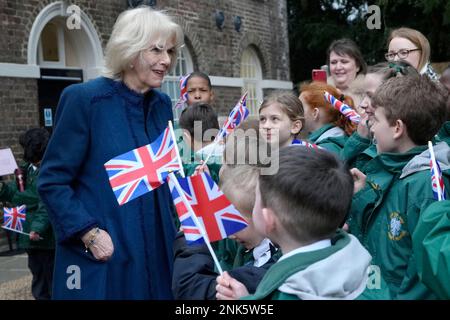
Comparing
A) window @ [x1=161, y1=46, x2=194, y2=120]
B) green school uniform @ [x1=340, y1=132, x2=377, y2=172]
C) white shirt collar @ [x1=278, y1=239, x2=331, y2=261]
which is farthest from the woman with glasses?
window @ [x1=161, y1=46, x2=194, y2=120]

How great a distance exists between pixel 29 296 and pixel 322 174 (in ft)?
16.1

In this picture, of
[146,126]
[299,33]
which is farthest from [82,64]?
[299,33]

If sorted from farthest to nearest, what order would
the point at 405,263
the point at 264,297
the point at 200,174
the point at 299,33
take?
the point at 299,33, the point at 405,263, the point at 200,174, the point at 264,297

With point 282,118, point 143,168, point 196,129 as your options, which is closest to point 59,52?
point 196,129

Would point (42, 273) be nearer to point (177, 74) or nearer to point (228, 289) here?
point (228, 289)

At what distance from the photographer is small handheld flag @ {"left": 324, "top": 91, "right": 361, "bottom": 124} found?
3.48 meters

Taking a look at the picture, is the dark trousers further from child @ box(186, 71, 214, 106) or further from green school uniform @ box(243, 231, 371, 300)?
green school uniform @ box(243, 231, 371, 300)

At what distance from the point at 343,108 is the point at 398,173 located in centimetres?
114

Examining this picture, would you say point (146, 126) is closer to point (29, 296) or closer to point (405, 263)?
point (405, 263)

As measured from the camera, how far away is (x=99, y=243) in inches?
98.5

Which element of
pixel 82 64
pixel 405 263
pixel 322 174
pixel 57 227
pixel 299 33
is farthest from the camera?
pixel 299 33

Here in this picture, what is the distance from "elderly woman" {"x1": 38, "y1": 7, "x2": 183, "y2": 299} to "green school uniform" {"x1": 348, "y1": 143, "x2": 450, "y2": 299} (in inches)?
36.0

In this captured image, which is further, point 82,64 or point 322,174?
point 82,64
